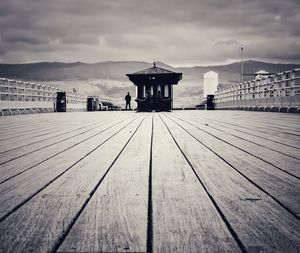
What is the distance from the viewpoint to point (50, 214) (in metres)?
1.60

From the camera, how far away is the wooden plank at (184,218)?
4.08ft

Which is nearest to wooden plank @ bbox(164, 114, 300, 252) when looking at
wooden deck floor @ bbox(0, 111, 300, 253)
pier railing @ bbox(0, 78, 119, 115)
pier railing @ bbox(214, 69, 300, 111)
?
wooden deck floor @ bbox(0, 111, 300, 253)

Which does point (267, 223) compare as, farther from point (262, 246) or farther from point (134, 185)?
point (134, 185)

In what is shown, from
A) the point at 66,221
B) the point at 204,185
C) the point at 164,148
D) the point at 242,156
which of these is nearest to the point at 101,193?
the point at 66,221

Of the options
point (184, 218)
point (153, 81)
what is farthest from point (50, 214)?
point (153, 81)

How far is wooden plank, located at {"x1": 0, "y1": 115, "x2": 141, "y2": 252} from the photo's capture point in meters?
1.27

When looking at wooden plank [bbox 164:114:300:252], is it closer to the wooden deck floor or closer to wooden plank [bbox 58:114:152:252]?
the wooden deck floor

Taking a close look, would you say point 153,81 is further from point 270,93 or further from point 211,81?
point 211,81

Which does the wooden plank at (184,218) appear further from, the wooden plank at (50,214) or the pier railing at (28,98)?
the pier railing at (28,98)

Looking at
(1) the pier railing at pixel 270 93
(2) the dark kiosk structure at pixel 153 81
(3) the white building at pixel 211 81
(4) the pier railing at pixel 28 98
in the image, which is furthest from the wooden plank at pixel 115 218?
(3) the white building at pixel 211 81

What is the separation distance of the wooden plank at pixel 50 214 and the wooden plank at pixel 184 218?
37 centimetres

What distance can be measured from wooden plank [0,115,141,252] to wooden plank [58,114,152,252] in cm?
5

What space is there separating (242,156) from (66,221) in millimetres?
2038

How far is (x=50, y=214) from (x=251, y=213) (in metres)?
0.89
